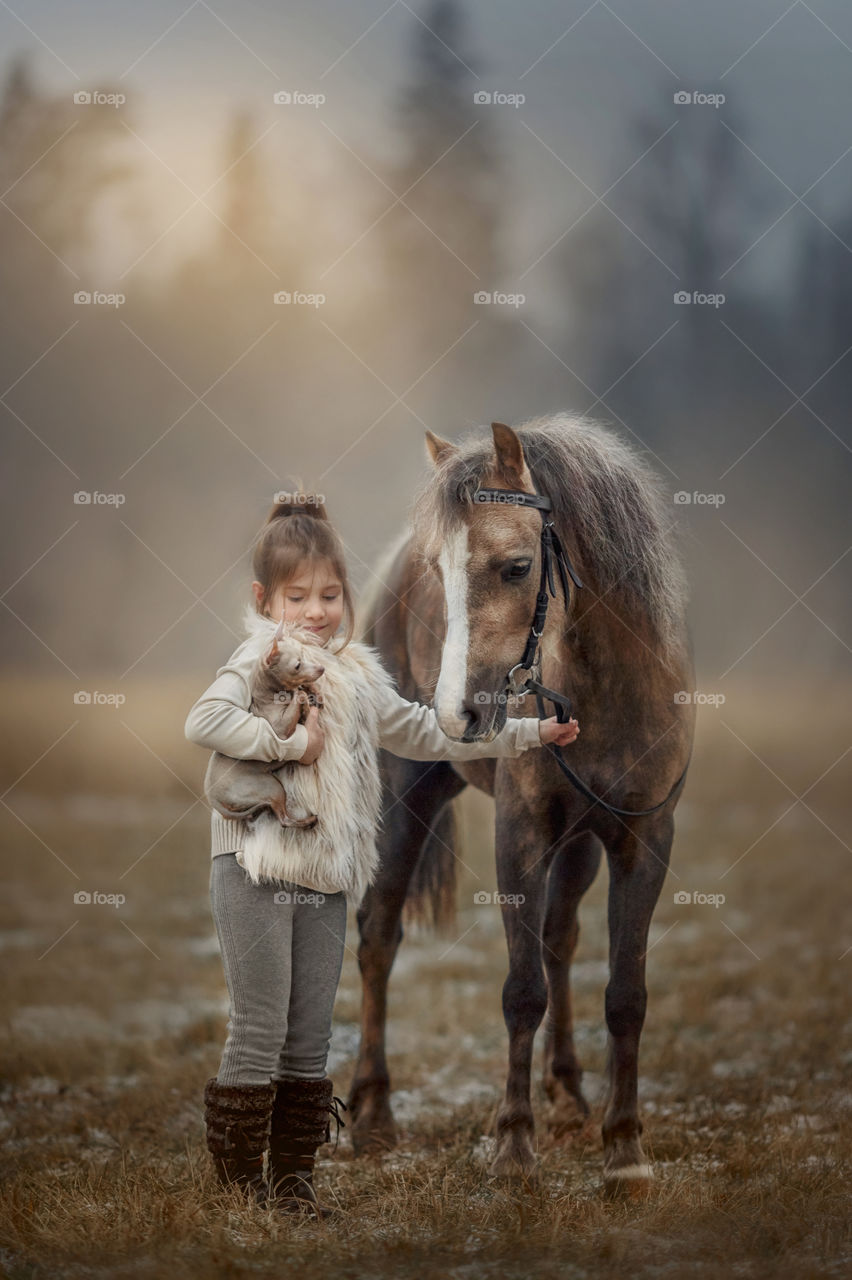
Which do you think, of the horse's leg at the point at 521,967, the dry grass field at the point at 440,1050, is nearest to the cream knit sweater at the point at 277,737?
the horse's leg at the point at 521,967

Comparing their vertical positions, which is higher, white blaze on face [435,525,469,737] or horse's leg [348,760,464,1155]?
white blaze on face [435,525,469,737]

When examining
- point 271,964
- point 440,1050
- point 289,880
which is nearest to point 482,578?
point 289,880

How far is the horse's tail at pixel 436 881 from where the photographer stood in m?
3.85

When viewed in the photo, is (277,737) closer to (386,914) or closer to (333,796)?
(333,796)

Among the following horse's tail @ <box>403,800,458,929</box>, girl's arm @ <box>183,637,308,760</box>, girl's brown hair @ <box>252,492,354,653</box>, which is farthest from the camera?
horse's tail @ <box>403,800,458,929</box>

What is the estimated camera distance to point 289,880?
7.38 feet

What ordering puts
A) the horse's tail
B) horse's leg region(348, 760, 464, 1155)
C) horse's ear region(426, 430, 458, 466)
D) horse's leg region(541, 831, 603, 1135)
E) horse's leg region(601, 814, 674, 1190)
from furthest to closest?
the horse's tail → horse's leg region(541, 831, 603, 1135) → horse's leg region(348, 760, 464, 1155) → horse's leg region(601, 814, 674, 1190) → horse's ear region(426, 430, 458, 466)

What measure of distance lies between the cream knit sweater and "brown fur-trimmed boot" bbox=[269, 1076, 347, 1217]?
17.1 inches

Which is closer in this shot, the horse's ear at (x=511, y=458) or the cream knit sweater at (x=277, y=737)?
the cream knit sweater at (x=277, y=737)

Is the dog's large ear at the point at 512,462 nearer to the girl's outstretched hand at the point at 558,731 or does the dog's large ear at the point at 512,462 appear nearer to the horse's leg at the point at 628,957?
the girl's outstretched hand at the point at 558,731

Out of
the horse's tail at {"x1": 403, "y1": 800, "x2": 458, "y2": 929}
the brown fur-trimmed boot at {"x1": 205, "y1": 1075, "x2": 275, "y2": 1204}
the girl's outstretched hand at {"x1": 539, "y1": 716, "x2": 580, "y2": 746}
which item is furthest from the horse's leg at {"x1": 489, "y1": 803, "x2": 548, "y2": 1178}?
the horse's tail at {"x1": 403, "y1": 800, "x2": 458, "y2": 929}

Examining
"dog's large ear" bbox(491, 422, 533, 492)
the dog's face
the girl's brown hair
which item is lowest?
the dog's face

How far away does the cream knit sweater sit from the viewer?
2.20m

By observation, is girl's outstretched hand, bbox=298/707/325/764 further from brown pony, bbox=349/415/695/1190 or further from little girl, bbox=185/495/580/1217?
brown pony, bbox=349/415/695/1190
